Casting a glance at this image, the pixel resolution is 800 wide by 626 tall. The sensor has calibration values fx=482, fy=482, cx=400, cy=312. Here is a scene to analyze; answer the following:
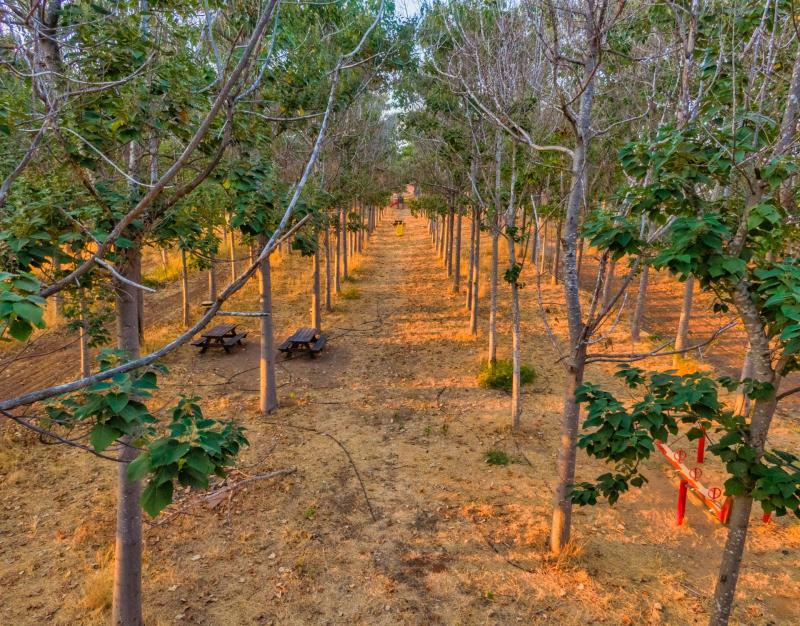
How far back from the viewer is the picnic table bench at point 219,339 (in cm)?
1320

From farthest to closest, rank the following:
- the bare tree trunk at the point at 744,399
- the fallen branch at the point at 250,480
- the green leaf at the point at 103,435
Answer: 1. the bare tree trunk at the point at 744,399
2. the fallen branch at the point at 250,480
3. the green leaf at the point at 103,435

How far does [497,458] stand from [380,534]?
8.87ft

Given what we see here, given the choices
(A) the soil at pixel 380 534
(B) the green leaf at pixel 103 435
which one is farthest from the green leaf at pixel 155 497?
(A) the soil at pixel 380 534

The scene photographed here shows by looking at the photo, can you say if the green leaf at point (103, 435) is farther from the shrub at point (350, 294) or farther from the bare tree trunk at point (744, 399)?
the shrub at point (350, 294)

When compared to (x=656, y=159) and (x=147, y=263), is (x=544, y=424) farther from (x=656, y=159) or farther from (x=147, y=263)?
(x=147, y=263)

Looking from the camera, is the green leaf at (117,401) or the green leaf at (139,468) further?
the green leaf at (117,401)

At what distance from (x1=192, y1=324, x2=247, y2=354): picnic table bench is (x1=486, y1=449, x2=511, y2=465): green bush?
793cm

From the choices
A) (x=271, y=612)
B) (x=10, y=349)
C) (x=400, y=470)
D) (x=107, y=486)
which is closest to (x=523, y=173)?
(x=400, y=470)

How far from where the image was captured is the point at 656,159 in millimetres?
3684

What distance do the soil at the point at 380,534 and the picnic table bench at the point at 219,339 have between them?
2.18 meters

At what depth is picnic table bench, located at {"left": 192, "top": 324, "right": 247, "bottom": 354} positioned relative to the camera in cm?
1320

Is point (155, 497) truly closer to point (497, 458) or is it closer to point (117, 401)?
point (117, 401)

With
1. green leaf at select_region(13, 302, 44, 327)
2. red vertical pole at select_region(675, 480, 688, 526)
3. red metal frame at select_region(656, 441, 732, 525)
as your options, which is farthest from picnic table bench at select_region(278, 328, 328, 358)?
green leaf at select_region(13, 302, 44, 327)

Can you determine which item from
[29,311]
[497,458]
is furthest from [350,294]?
[29,311]
